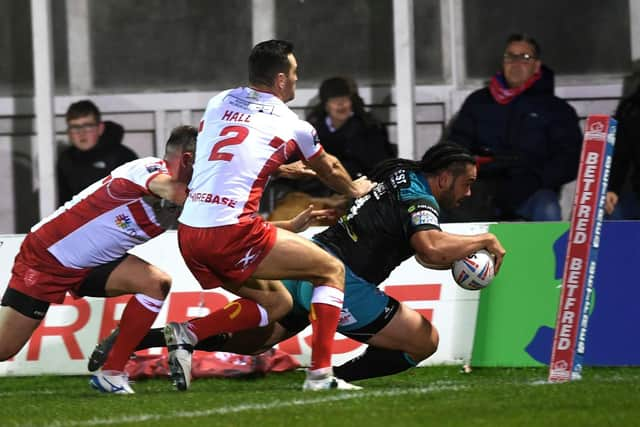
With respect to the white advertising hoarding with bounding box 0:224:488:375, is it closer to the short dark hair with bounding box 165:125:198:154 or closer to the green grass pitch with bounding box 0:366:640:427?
the green grass pitch with bounding box 0:366:640:427

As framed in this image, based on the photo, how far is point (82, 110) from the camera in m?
12.4

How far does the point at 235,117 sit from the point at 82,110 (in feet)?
15.5

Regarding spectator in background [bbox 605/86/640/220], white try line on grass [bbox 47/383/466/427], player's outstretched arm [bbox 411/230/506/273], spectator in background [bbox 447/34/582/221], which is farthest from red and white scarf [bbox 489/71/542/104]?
white try line on grass [bbox 47/383/466/427]

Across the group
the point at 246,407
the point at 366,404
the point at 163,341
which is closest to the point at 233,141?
the point at 246,407

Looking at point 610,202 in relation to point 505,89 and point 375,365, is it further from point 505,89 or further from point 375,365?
point 375,365

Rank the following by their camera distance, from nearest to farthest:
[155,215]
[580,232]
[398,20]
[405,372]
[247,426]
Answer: [247,426] → [580,232] → [155,215] → [405,372] → [398,20]

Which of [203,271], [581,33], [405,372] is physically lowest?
[405,372]

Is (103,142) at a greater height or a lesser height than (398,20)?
lesser

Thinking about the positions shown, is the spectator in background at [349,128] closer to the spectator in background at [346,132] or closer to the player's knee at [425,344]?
the spectator in background at [346,132]

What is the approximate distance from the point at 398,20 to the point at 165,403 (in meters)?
5.50

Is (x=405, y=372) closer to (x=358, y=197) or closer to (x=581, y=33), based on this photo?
(x=358, y=197)

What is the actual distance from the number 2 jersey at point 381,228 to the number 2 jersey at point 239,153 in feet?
2.07

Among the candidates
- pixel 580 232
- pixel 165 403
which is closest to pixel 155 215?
pixel 165 403

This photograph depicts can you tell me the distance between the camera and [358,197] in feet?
27.2
